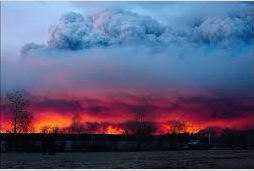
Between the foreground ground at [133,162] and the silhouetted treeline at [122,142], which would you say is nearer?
the foreground ground at [133,162]

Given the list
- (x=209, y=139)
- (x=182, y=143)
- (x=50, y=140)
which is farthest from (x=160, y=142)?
(x=50, y=140)

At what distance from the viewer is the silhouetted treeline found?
167 feet

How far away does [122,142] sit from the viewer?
6059 cm

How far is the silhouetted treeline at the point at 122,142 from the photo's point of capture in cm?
5078

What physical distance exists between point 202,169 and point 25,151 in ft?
95.1

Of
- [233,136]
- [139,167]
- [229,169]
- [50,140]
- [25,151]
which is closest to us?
[229,169]

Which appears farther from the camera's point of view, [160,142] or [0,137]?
[160,142]

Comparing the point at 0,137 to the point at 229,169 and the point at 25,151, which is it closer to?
the point at 25,151

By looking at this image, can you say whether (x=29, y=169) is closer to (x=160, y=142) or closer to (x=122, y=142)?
(x=122, y=142)

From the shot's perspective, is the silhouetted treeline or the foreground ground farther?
the silhouetted treeline

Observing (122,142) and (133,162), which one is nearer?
(133,162)

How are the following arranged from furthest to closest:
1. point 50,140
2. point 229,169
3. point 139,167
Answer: point 50,140, point 139,167, point 229,169

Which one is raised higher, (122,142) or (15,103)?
(15,103)

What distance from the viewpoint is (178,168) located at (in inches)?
976
